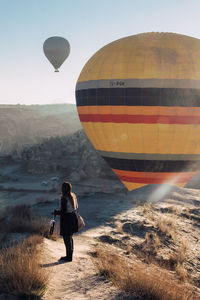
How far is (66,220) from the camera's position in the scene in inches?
287

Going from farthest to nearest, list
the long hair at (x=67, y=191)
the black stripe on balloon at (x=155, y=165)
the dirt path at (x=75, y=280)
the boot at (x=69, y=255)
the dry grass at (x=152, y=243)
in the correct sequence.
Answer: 1. the black stripe on balloon at (x=155, y=165)
2. the dry grass at (x=152, y=243)
3. the boot at (x=69, y=255)
4. the long hair at (x=67, y=191)
5. the dirt path at (x=75, y=280)

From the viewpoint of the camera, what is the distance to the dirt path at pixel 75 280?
6008 mm

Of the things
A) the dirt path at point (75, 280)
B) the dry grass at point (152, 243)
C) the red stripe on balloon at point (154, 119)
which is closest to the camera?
the dirt path at point (75, 280)

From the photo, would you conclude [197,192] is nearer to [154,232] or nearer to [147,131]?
[147,131]

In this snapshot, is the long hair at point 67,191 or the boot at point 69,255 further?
the boot at point 69,255

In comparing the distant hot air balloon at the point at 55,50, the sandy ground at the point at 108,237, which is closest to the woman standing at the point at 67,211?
the sandy ground at the point at 108,237

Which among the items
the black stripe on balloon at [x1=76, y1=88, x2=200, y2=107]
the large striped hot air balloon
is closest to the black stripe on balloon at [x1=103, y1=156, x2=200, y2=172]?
the large striped hot air balloon

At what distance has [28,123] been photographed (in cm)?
10688

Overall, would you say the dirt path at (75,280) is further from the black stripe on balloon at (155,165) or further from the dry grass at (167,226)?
the black stripe on balloon at (155,165)

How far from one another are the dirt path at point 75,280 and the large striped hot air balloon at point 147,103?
375 inches

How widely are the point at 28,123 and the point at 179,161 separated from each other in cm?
9358

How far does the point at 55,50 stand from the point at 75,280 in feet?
103

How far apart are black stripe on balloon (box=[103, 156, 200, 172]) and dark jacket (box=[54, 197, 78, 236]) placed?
11034mm

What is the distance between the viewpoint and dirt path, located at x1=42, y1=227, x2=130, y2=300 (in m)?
6.01
